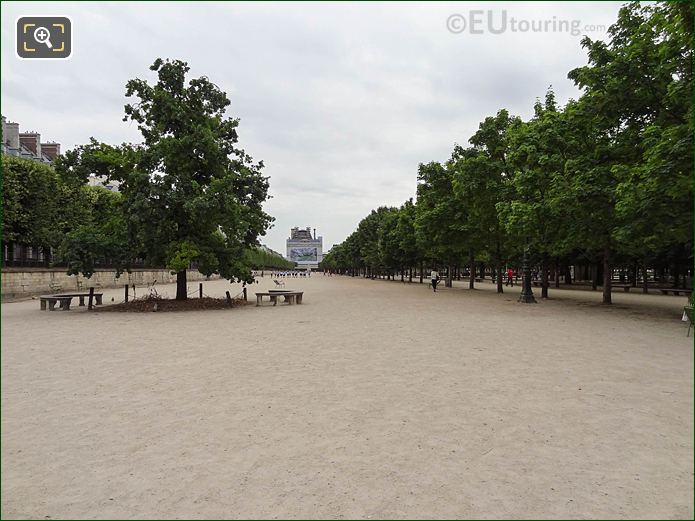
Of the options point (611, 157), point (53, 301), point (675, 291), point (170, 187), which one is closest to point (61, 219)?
point (53, 301)

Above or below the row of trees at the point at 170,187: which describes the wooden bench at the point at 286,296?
below

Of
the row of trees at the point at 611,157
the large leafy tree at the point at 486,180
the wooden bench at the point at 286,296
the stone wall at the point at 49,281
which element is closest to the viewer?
the row of trees at the point at 611,157

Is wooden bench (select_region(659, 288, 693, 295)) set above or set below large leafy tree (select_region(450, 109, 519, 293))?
below

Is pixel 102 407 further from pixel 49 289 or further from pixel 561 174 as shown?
pixel 49 289

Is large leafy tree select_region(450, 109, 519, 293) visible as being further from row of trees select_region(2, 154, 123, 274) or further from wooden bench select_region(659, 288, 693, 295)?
row of trees select_region(2, 154, 123, 274)

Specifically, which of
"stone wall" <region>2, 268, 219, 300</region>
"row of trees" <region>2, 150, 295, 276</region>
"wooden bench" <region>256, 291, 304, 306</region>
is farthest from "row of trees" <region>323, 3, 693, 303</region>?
"stone wall" <region>2, 268, 219, 300</region>

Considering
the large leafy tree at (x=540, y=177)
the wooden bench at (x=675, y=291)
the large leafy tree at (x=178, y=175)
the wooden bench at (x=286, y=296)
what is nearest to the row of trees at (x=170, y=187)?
the large leafy tree at (x=178, y=175)

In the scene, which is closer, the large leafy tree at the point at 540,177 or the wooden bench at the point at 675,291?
the large leafy tree at the point at 540,177

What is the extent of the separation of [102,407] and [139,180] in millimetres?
16949

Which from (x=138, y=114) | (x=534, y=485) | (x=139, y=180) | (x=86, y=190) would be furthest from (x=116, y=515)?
(x=86, y=190)

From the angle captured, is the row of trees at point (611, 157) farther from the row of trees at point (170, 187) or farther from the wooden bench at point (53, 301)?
the wooden bench at point (53, 301)

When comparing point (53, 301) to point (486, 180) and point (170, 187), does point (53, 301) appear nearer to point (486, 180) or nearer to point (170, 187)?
point (170, 187)

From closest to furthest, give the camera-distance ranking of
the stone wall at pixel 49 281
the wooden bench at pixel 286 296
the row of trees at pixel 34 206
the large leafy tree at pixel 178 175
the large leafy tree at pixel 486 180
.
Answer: the large leafy tree at pixel 178 175
the wooden bench at pixel 286 296
the stone wall at pixel 49 281
the large leafy tree at pixel 486 180
the row of trees at pixel 34 206

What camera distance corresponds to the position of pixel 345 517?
420 centimetres
